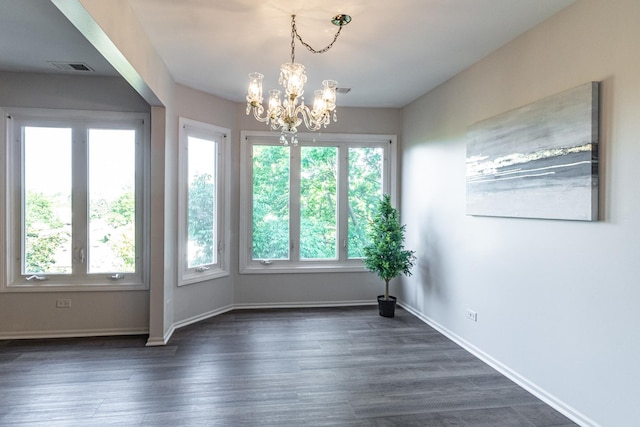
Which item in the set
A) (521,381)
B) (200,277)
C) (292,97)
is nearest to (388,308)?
(521,381)

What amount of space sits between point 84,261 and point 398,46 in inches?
159

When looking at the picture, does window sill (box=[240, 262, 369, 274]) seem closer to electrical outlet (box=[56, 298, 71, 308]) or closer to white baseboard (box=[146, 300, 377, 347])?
white baseboard (box=[146, 300, 377, 347])

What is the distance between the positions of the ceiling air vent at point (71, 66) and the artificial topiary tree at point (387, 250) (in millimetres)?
3757

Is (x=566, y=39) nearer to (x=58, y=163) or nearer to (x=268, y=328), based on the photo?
(x=268, y=328)

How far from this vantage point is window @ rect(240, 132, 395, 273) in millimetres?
5223

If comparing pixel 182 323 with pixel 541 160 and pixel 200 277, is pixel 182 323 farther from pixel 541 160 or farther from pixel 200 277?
pixel 541 160

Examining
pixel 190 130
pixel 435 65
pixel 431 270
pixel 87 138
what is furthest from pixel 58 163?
pixel 431 270

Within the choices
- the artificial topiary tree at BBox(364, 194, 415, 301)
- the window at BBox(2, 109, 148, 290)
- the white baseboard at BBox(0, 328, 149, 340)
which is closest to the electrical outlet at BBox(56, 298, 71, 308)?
the window at BBox(2, 109, 148, 290)

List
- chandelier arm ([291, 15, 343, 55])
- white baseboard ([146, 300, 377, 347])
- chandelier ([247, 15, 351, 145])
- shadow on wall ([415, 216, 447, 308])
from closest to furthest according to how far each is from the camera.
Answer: chandelier ([247, 15, 351, 145])
chandelier arm ([291, 15, 343, 55])
shadow on wall ([415, 216, 447, 308])
white baseboard ([146, 300, 377, 347])

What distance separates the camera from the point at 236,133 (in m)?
5.15

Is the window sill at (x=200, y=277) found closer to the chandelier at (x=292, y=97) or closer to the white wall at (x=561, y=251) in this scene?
the chandelier at (x=292, y=97)

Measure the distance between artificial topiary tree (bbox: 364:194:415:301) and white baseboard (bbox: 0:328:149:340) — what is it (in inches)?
115

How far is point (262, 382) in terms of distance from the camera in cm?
300

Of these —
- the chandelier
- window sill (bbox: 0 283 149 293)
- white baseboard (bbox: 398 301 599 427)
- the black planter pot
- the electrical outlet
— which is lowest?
white baseboard (bbox: 398 301 599 427)
